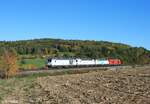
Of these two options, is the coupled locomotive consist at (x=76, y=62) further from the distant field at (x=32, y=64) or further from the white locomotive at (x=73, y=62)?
the distant field at (x=32, y=64)

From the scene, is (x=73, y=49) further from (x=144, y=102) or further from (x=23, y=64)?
(x=144, y=102)

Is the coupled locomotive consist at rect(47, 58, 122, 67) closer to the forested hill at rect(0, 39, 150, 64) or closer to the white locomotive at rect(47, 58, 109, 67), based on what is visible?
the white locomotive at rect(47, 58, 109, 67)

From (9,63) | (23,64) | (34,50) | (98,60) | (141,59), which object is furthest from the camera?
(34,50)

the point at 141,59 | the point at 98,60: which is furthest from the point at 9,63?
the point at 141,59

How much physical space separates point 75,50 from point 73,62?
2317 inches

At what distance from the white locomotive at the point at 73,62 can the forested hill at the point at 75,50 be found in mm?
21207

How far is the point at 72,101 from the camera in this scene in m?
22.5

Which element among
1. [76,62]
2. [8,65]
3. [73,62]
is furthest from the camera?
[76,62]

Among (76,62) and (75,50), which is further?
(75,50)

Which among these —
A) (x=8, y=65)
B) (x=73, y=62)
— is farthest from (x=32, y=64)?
(x=8, y=65)

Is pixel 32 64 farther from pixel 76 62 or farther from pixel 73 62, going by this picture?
pixel 76 62

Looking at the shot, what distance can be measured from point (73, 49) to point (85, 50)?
16.8 ft

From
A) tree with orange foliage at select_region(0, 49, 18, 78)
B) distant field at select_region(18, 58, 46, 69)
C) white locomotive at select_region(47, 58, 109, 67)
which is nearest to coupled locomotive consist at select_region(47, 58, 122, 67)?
white locomotive at select_region(47, 58, 109, 67)

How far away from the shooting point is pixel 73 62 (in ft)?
371
